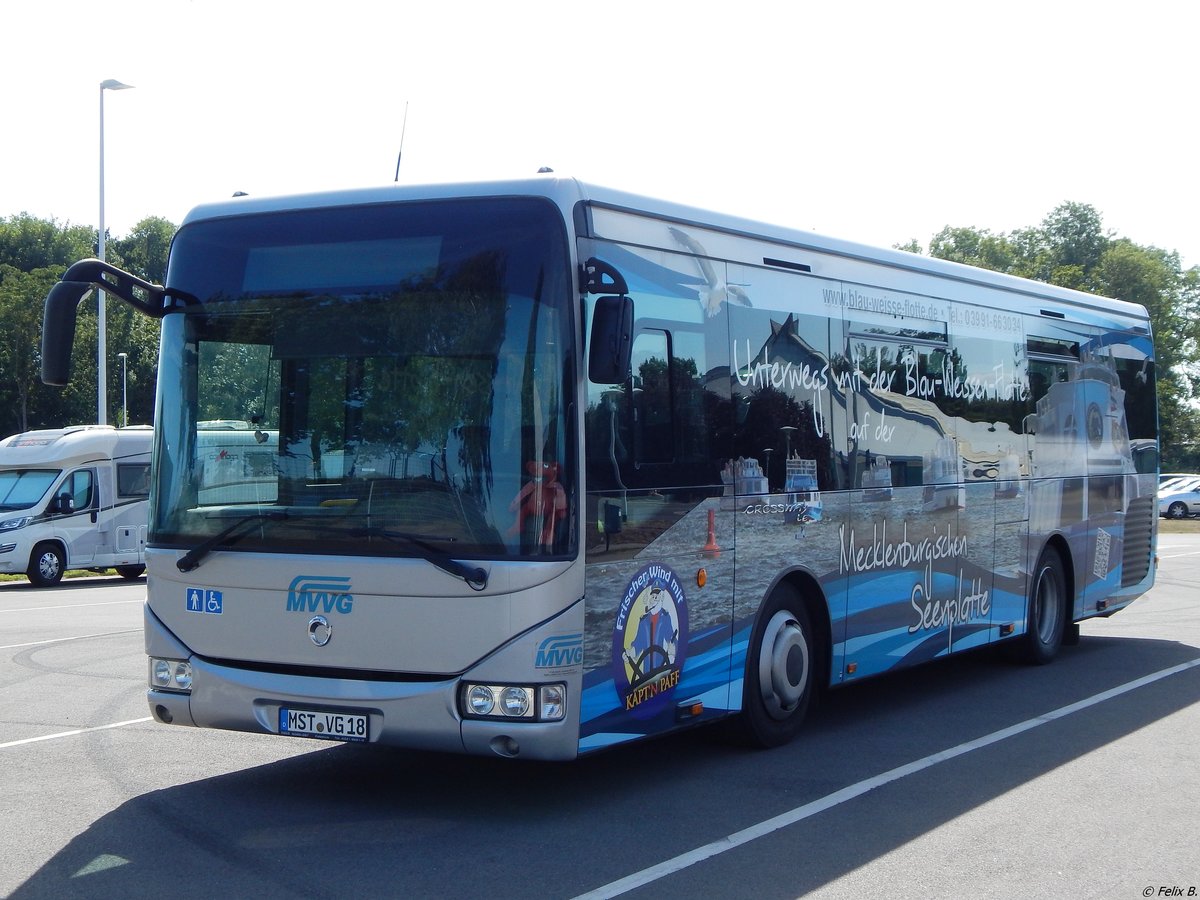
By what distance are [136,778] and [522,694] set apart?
2566 millimetres

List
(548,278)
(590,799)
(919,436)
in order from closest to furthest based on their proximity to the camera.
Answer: (548,278), (590,799), (919,436)

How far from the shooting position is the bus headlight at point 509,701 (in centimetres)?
657

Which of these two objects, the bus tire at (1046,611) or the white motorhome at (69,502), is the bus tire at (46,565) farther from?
the bus tire at (1046,611)

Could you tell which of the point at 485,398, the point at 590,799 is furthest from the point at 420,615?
the point at 590,799

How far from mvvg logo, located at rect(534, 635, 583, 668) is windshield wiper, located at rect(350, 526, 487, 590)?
0.42 m

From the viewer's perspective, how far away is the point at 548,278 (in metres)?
6.73

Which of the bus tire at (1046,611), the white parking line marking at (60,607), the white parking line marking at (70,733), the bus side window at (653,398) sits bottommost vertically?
the white parking line marking at (60,607)

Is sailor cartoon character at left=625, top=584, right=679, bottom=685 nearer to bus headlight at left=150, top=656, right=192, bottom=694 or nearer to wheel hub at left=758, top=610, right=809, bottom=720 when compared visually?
wheel hub at left=758, top=610, right=809, bottom=720

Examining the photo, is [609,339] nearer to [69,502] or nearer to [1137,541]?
[1137,541]

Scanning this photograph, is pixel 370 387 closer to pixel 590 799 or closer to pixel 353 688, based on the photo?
pixel 353 688

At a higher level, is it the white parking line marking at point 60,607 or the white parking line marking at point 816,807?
the white parking line marking at point 60,607

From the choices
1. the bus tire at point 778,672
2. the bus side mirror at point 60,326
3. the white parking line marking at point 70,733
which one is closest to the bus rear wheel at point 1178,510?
the bus tire at point 778,672

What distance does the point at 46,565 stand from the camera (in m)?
24.8

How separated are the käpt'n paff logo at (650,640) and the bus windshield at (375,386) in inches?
29.1
